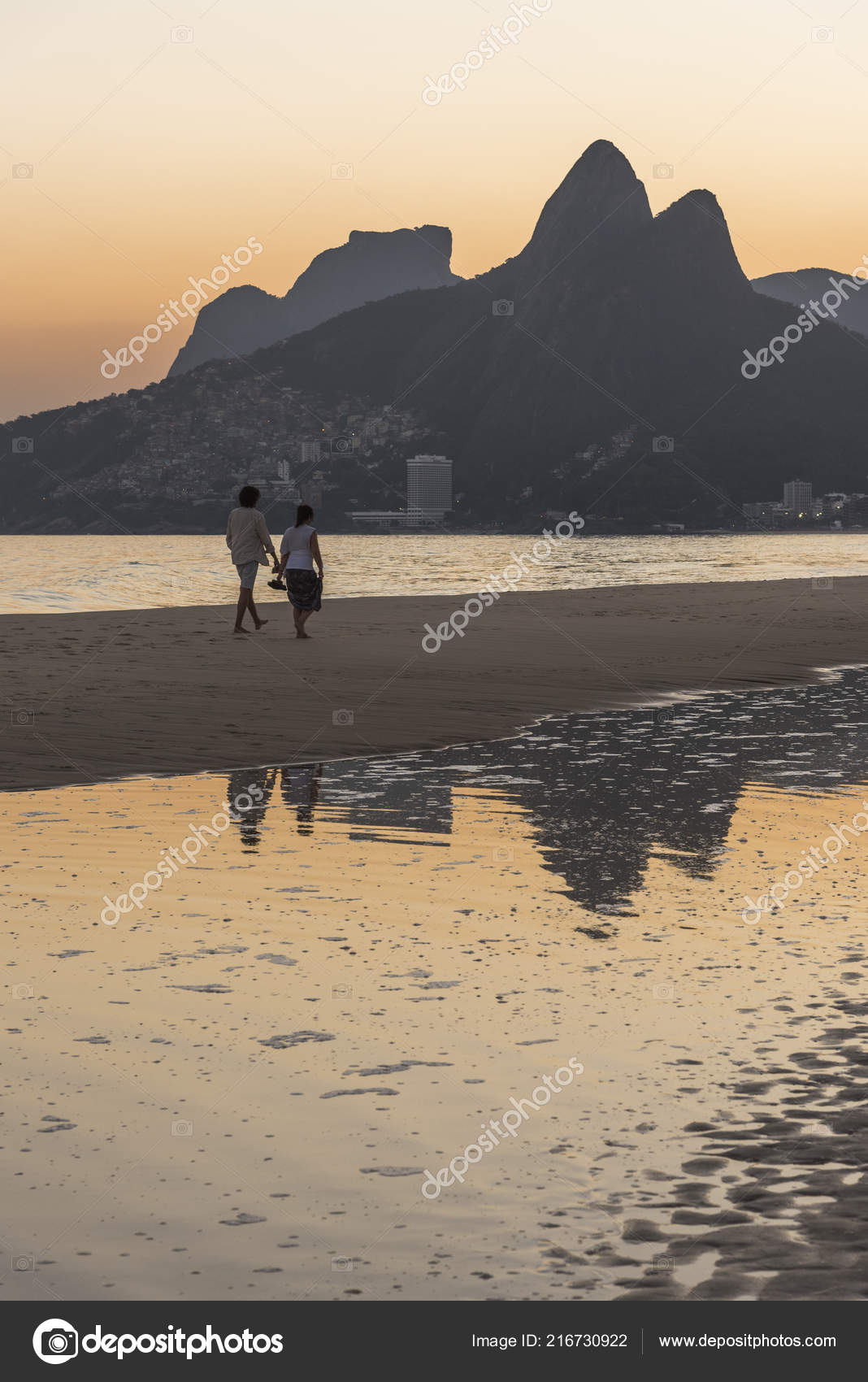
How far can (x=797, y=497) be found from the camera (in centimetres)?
17150

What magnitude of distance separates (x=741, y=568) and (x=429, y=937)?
5929cm

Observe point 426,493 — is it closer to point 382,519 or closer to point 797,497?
point 382,519

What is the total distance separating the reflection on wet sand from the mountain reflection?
8cm

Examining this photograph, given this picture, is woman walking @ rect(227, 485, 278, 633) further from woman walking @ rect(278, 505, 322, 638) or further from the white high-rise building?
the white high-rise building

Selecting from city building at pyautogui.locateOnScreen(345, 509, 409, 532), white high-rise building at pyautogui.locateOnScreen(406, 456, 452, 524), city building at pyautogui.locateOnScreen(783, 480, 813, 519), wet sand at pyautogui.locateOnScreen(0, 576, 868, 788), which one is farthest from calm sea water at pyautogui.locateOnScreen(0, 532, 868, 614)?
white high-rise building at pyautogui.locateOnScreen(406, 456, 452, 524)

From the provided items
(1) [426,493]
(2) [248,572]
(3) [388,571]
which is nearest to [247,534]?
(2) [248,572]

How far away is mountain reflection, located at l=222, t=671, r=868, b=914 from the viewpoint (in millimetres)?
9562

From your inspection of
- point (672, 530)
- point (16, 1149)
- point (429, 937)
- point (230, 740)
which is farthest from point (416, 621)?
point (672, 530)

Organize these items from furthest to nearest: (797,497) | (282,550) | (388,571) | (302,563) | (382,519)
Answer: (382,519)
(797,497)
(388,571)
(302,563)
(282,550)

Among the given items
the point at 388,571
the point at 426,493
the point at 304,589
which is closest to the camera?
the point at 304,589

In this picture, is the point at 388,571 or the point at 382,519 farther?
the point at 382,519

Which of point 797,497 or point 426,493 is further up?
point 797,497

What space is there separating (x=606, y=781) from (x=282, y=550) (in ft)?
34.2
